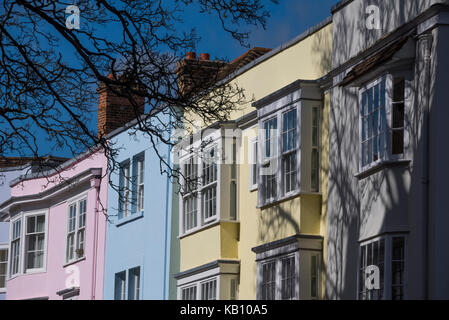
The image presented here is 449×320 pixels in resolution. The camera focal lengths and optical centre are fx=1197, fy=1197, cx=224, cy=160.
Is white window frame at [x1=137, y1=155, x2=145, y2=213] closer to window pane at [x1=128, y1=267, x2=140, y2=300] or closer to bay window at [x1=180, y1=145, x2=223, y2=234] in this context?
window pane at [x1=128, y1=267, x2=140, y2=300]

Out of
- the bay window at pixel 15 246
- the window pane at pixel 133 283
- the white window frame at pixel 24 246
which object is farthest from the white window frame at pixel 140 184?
the bay window at pixel 15 246

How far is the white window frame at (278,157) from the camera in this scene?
23.6m

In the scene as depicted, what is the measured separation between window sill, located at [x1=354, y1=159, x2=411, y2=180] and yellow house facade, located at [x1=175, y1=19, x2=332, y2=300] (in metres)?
2.24

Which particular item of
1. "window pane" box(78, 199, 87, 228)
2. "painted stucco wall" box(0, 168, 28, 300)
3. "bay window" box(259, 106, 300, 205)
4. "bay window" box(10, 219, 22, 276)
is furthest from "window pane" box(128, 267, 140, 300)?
"painted stucco wall" box(0, 168, 28, 300)

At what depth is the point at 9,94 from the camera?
1836 centimetres

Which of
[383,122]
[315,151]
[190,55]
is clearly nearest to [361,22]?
[383,122]

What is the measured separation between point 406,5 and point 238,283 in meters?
8.72

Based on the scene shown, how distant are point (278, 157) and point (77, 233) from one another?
1318 cm

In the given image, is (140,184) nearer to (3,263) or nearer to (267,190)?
(267,190)

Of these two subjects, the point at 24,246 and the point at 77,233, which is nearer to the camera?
the point at 77,233

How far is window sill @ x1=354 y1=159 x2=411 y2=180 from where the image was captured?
19.8 metres

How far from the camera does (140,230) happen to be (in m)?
32.3
